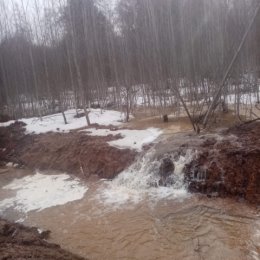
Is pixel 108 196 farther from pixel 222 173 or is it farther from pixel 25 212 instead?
pixel 222 173

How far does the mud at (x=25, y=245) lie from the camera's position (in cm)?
442

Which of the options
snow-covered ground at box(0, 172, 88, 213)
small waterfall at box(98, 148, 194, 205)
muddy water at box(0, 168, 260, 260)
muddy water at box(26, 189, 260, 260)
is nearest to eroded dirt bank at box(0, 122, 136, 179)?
small waterfall at box(98, 148, 194, 205)

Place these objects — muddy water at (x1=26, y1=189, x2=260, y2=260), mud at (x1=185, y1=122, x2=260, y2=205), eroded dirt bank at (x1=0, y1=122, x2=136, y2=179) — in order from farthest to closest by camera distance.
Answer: eroded dirt bank at (x1=0, y1=122, x2=136, y2=179), mud at (x1=185, y1=122, x2=260, y2=205), muddy water at (x1=26, y1=189, x2=260, y2=260)

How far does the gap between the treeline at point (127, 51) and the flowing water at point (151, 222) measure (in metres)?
6.09

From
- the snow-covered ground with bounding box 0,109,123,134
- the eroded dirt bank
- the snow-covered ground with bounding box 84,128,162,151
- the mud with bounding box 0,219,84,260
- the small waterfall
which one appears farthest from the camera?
the snow-covered ground with bounding box 0,109,123,134

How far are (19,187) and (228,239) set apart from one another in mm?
6331

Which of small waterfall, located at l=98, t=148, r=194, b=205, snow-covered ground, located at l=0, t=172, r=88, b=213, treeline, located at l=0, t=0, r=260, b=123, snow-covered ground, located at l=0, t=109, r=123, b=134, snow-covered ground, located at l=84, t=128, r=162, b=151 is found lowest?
snow-covered ground, located at l=0, t=172, r=88, b=213

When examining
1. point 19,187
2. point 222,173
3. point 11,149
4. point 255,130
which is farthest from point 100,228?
point 11,149

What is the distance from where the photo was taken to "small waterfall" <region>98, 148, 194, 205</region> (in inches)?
304

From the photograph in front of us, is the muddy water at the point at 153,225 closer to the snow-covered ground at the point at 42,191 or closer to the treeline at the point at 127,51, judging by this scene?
the snow-covered ground at the point at 42,191

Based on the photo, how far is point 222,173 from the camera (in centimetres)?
742

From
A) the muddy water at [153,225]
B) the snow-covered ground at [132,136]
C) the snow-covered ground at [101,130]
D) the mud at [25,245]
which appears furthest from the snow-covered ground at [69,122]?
the mud at [25,245]

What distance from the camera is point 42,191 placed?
29.6 ft

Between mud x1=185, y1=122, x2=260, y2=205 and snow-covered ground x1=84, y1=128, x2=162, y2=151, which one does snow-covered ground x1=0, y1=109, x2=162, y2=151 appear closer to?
snow-covered ground x1=84, y1=128, x2=162, y2=151
